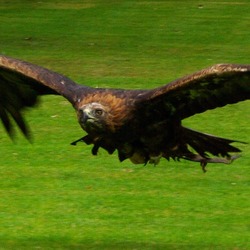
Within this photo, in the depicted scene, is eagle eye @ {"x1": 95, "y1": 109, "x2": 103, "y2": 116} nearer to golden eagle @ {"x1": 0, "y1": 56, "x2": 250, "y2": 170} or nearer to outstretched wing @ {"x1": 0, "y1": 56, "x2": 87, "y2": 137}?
golden eagle @ {"x1": 0, "y1": 56, "x2": 250, "y2": 170}

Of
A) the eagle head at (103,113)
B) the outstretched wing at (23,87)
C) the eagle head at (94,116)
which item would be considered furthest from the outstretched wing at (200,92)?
the outstretched wing at (23,87)

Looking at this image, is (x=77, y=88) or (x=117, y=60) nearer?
(x=77, y=88)

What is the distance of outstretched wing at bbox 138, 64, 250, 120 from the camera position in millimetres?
8469

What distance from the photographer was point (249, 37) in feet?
64.2

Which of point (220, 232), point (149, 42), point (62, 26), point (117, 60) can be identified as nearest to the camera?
point (220, 232)

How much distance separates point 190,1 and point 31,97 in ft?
46.7

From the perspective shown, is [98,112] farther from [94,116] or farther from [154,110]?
[154,110]

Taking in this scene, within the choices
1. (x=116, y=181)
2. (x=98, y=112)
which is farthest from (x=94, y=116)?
(x=116, y=181)

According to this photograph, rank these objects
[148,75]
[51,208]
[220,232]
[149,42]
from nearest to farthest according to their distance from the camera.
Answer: [220,232], [51,208], [148,75], [149,42]

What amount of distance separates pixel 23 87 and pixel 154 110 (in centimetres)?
163

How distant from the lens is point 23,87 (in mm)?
10188

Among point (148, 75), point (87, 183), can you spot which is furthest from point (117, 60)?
point (87, 183)

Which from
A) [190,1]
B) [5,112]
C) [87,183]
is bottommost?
[190,1]

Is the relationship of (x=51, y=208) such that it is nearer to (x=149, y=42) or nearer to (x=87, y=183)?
(x=87, y=183)
